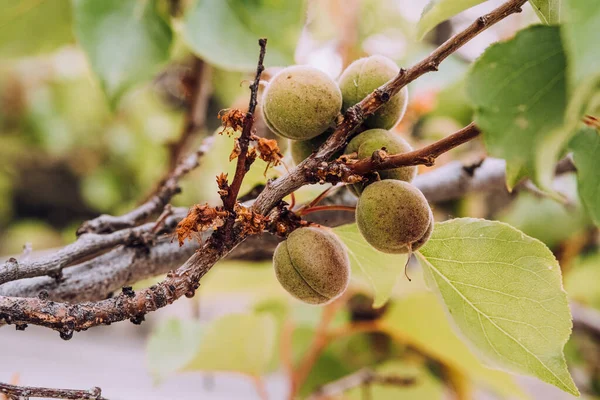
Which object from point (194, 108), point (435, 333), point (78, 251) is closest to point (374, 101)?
point (78, 251)

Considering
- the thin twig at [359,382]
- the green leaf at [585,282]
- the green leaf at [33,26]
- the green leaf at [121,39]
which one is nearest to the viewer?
the green leaf at [121,39]

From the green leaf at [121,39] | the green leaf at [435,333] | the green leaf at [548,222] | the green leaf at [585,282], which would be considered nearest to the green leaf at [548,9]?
the green leaf at [121,39]

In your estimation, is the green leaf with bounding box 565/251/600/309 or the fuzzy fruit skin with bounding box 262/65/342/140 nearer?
the fuzzy fruit skin with bounding box 262/65/342/140

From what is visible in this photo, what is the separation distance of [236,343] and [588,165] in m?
0.65

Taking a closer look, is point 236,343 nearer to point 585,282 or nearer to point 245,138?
point 245,138

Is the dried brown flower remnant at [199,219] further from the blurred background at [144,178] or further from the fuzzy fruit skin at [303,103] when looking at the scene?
the blurred background at [144,178]

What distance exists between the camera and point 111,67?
80 centimetres

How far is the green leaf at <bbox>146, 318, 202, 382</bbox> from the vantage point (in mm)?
844

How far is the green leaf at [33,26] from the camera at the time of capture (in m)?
0.90

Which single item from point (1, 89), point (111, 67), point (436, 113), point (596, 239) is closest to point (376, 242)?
point (111, 67)

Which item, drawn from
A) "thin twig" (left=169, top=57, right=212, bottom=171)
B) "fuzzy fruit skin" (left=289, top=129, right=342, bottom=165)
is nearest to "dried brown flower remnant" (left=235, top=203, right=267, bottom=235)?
"fuzzy fruit skin" (left=289, top=129, right=342, bottom=165)

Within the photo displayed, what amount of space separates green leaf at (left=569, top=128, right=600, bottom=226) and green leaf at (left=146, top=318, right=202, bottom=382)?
2.03ft

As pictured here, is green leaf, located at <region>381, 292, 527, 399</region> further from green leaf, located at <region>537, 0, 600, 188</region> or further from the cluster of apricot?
green leaf, located at <region>537, 0, 600, 188</region>

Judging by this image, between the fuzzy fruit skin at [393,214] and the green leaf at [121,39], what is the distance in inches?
19.5
